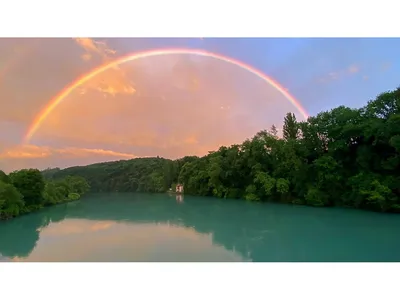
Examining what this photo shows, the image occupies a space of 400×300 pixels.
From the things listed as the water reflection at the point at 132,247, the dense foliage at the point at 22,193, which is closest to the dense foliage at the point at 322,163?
the water reflection at the point at 132,247

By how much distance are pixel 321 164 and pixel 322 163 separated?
0.14 metres

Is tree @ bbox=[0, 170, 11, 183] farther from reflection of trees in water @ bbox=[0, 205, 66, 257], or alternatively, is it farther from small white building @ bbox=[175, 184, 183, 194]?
small white building @ bbox=[175, 184, 183, 194]

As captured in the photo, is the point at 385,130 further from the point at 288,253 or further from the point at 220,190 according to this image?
the point at 220,190

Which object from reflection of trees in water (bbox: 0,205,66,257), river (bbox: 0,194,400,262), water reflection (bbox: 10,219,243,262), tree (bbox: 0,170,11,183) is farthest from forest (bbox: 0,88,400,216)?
water reflection (bbox: 10,219,243,262)

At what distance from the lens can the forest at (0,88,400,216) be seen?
14.2m

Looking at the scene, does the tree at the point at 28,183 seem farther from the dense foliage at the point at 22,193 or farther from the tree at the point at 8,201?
the tree at the point at 8,201

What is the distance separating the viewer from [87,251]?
7.61 metres

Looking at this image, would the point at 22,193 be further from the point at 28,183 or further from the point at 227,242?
the point at 227,242

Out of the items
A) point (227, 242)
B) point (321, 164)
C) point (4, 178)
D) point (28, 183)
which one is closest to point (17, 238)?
point (227, 242)

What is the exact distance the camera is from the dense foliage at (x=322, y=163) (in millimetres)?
14219

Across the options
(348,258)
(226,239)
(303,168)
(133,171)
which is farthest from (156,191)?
(348,258)

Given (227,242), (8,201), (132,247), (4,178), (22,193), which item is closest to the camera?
(132,247)

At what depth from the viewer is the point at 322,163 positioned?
16953mm

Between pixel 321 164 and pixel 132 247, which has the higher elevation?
pixel 321 164
